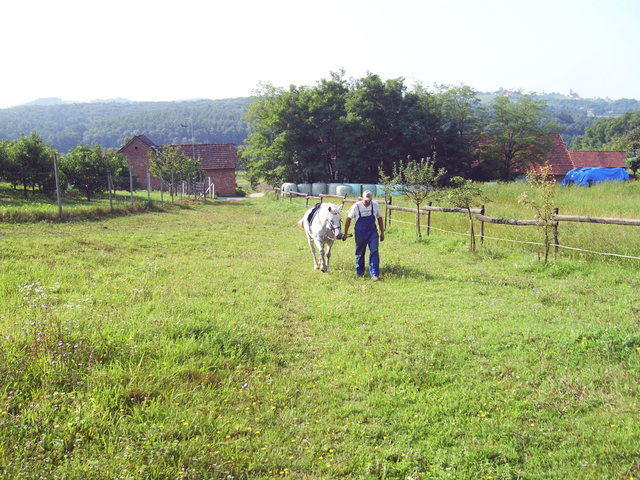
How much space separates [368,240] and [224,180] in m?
39.4

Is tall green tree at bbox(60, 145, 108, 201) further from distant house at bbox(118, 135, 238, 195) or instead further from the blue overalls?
the blue overalls

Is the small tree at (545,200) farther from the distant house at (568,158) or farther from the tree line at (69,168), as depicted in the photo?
the distant house at (568,158)

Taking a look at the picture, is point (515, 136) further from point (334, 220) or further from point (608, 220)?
point (334, 220)

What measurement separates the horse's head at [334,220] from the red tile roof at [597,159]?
55.4m

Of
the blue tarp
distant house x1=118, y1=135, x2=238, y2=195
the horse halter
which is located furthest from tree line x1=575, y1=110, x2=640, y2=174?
the horse halter

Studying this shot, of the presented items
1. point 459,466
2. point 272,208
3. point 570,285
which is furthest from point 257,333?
point 272,208

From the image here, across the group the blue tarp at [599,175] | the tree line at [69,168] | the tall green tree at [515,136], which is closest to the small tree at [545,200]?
the tree line at [69,168]

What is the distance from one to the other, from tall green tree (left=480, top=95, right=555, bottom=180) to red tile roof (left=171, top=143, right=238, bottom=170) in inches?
1011

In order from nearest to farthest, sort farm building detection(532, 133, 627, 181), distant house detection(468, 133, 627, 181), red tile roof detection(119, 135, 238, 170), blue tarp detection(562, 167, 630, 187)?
blue tarp detection(562, 167, 630, 187), distant house detection(468, 133, 627, 181), red tile roof detection(119, 135, 238, 170), farm building detection(532, 133, 627, 181)

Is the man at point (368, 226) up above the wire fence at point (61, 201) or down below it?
below

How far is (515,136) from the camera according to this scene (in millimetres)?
42688

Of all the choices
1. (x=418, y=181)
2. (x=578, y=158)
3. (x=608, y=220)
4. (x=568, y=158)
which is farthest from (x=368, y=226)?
(x=578, y=158)

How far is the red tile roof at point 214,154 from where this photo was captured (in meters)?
46.0

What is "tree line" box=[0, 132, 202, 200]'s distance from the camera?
75.5 feet
